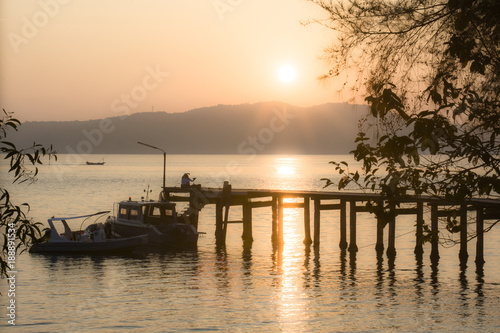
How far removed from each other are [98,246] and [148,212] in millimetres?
3746

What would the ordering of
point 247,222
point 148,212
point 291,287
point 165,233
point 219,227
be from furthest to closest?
1. point 247,222
2. point 219,227
3. point 148,212
4. point 165,233
5. point 291,287

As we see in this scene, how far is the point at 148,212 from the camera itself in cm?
3922

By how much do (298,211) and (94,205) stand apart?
1068 inches

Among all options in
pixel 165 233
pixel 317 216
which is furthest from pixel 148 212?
pixel 317 216

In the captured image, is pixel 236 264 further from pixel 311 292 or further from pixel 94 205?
pixel 94 205

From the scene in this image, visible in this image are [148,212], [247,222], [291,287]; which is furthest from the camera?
[247,222]

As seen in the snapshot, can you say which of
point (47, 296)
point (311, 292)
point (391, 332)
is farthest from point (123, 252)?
point (391, 332)

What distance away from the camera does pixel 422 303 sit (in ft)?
80.5

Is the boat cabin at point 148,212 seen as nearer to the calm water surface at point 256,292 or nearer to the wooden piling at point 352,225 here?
the calm water surface at point 256,292

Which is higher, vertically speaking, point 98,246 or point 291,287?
point 98,246

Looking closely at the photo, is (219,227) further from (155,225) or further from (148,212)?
(148,212)

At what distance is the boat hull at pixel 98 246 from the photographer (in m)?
36.6

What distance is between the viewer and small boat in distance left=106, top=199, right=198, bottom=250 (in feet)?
126

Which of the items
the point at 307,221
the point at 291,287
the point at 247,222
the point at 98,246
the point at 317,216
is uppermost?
the point at 317,216
